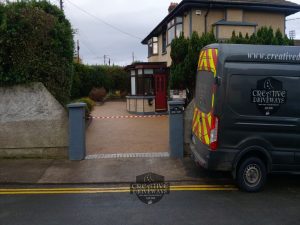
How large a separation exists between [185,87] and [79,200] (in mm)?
7344

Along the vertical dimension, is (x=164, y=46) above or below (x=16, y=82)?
above

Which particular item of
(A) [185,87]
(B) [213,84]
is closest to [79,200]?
(B) [213,84]

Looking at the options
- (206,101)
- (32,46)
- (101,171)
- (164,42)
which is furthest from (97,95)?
(206,101)

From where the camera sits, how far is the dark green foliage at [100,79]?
107 ft

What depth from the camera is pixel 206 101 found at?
7.19 m

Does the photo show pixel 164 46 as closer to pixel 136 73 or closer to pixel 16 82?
pixel 136 73

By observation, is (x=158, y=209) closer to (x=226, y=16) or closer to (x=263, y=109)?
(x=263, y=109)

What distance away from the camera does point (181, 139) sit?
30.5 ft

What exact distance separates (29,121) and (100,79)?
84.2ft

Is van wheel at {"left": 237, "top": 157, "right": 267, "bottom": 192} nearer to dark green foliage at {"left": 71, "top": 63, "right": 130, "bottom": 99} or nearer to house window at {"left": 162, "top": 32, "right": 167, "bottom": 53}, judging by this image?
house window at {"left": 162, "top": 32, "right": 167, "bottom": 53}

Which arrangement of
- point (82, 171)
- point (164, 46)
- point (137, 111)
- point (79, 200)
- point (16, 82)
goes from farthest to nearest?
point (164, 46) < point (137, 111) < point (16, 82) < point (82, 171) < point (79, 200)

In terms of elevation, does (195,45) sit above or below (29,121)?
above

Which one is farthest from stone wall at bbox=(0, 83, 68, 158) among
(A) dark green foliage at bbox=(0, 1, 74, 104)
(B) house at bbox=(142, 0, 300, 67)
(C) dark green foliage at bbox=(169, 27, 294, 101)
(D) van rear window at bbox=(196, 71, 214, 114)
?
(B) house at bbox=(142, 0, 300, 67)

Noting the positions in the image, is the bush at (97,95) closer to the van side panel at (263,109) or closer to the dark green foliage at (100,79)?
the dark green foliage at (100,79)
